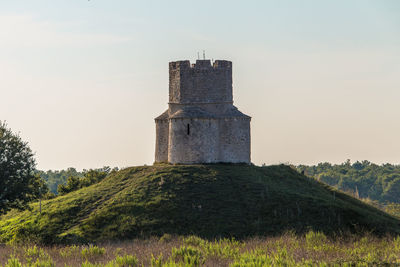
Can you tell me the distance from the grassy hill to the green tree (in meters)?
1.90

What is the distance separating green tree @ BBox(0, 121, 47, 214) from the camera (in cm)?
4978

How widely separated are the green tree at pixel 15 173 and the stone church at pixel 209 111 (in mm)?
13783

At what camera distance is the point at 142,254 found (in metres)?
30.8

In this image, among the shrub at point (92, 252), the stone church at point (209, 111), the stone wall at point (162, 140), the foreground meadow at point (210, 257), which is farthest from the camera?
the stone wall at point (162, 140)

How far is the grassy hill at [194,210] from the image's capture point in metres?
45.0

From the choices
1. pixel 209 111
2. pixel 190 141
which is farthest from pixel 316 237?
pixel 209 111

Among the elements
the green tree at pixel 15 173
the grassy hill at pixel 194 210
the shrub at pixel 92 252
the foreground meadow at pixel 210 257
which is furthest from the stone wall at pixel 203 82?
the shrub at pixel 92 252

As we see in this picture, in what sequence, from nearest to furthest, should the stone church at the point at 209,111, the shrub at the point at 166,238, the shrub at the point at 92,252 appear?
the shrub at the point at 92,252
the shrub at the point at 166,238
the stone church at the point at 209,111

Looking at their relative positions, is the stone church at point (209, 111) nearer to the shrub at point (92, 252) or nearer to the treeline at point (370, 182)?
Result: the shrub at point (92, 252)

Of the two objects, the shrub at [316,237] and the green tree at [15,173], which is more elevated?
the green tree at [15,173]

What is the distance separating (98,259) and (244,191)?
22.4 meters

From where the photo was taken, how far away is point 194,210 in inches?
1874

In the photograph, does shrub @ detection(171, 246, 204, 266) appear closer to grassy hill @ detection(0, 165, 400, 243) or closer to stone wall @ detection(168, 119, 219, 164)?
grassy hill @ detection(0, 165, 400, 243)

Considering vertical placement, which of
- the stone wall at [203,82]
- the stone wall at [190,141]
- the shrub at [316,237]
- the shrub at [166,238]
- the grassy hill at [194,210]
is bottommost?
the shrub at [166,238]
